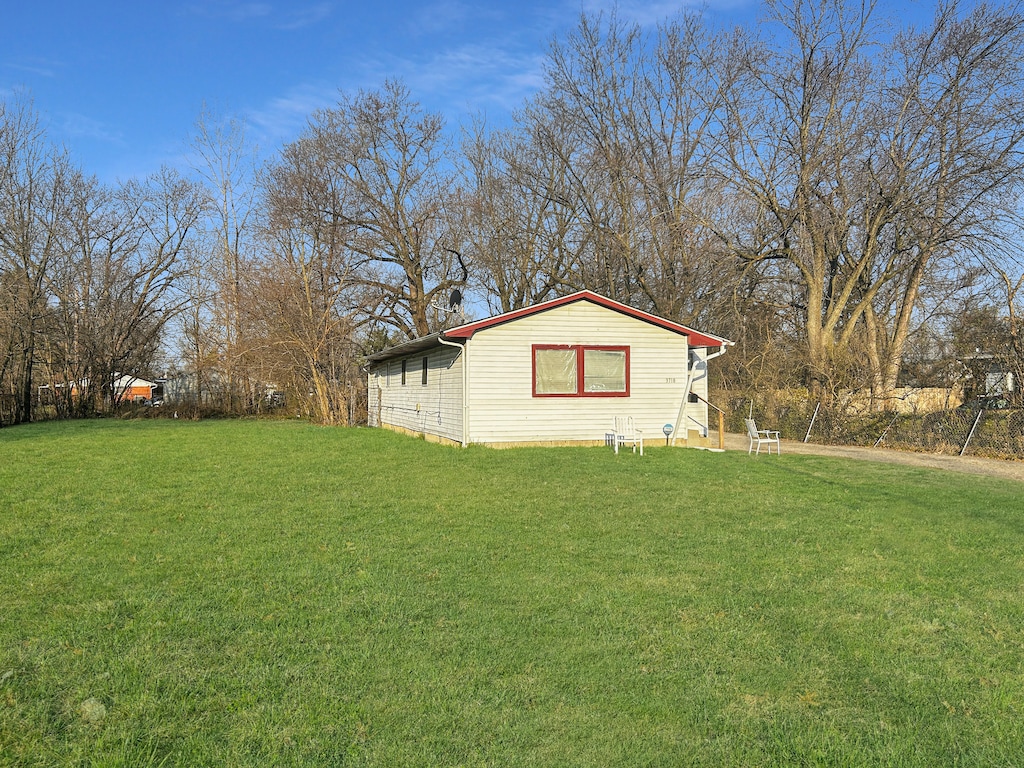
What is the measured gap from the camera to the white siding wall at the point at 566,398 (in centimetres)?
1451

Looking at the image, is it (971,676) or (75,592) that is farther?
(75,592)

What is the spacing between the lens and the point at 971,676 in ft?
11.2

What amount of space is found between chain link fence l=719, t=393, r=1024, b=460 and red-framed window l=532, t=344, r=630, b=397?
523 centimetres

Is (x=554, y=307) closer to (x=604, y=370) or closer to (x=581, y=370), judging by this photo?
(x=581, y=370)

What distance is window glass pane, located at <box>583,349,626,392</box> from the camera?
49.3ft

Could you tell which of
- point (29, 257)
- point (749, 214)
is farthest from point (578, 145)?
point (29, 257)

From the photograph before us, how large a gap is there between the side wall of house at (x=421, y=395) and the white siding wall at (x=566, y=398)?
0.61 metres

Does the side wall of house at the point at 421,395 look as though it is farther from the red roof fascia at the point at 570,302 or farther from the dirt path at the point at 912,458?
the dirt path at the point at 912,458

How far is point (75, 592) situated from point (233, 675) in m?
1.98

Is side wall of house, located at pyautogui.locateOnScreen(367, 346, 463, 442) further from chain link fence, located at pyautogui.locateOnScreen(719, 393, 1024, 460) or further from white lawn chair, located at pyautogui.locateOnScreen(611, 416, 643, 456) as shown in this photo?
chain link fence, located at pyautogui.locateOnScreen(719, 393, 1024, 460)

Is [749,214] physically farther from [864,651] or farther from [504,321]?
[864,651]

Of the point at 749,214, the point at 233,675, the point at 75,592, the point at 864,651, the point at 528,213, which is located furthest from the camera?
the point at 528,213

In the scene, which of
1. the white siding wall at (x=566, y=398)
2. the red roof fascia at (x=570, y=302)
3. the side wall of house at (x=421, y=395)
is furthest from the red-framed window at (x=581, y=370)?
the side wall of house at (x=421, y=395)

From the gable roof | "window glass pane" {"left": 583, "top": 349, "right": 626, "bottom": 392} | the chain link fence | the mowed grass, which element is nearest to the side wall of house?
the gable roof
